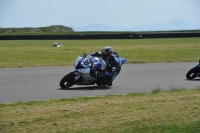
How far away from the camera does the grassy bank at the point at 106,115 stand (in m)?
6.78

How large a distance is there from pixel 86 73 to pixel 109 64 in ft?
2.73

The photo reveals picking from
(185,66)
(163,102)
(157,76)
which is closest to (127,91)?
(163,102)

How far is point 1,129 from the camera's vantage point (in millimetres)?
6656

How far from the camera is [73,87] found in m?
12.1

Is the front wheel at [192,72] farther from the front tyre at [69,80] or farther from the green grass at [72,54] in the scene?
the green grass at [72,54]

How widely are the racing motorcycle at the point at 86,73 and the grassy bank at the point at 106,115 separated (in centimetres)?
214

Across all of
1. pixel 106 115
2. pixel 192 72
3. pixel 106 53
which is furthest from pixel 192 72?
pixel 106 115

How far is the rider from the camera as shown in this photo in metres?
12.3

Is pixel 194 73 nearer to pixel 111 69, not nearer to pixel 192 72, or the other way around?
pixel 192 72

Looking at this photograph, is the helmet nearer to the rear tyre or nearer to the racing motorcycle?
the racing motorcycle

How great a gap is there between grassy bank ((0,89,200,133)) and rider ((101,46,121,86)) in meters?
2.53

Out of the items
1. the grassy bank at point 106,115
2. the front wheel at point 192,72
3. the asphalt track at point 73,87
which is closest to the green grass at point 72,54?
the asphalt track at point 73,87

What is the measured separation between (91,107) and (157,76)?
644 centimetres

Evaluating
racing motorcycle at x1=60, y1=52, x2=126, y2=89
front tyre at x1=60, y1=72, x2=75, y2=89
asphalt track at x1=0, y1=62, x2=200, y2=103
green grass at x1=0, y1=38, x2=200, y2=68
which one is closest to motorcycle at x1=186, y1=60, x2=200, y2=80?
asphalt track at x1=0, y1=62, x2=200, y2=103
